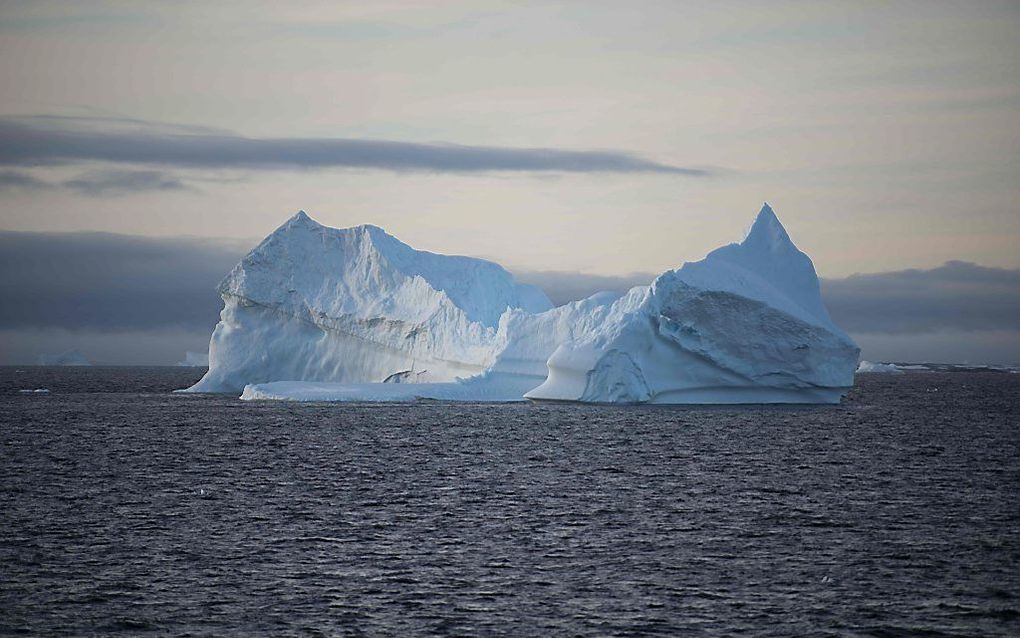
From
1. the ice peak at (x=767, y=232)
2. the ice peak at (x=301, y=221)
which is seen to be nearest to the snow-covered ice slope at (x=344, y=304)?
the ice peak at (x=301, y=221)

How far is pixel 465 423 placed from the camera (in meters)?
40.4

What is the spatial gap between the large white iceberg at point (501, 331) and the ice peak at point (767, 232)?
0.13ft

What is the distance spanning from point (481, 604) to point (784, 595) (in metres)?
3.69

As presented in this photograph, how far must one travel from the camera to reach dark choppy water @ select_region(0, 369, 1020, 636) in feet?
43.1

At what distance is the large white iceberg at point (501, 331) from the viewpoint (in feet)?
135

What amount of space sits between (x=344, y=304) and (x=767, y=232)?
18467 millimetres

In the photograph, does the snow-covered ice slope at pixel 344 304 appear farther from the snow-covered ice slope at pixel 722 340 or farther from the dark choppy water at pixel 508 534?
the dark choppy water at pixel 508 534

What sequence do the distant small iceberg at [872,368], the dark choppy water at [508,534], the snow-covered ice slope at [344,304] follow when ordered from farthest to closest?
1. the distant small iceberg at [872,368]
2. the snow-covered ice slope at [344,304]
3. the dark choppy water at [508,534]

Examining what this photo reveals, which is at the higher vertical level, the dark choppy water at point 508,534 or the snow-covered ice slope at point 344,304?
the snow-covered ice slope at point 344,304

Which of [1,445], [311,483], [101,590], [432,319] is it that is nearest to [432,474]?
[311,483]

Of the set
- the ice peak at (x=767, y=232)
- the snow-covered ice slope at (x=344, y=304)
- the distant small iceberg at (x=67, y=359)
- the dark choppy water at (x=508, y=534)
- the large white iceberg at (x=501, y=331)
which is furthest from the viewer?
the distant small iceberg at (x=67, y=359)

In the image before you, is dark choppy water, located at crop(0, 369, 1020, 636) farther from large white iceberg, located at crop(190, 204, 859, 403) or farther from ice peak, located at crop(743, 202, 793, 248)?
ice peak, located at crop(743, 202, 793, 248)

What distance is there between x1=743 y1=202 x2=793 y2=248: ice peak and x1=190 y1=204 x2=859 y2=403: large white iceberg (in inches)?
1.5

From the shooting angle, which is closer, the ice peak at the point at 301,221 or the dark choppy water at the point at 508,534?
the dark choppy water at the point at 508,534
